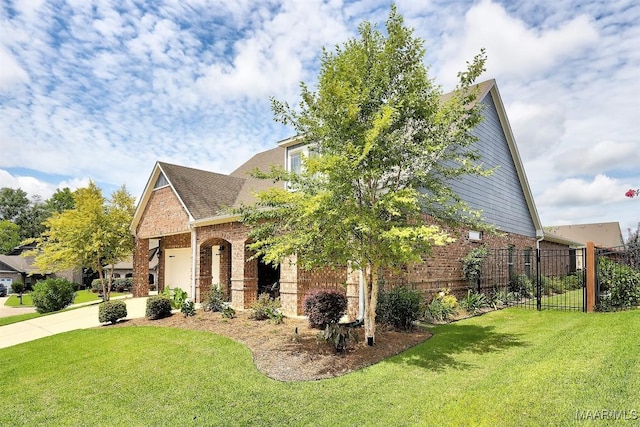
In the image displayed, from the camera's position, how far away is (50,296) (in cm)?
1927

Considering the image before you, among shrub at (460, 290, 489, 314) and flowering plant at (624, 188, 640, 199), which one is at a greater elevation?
flowering plant at (624, 188, 640, 199)

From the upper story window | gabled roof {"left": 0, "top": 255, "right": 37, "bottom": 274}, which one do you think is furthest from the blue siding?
gabled roof {"left": 0, "top": 255, "right": 37, "bottom": 274}

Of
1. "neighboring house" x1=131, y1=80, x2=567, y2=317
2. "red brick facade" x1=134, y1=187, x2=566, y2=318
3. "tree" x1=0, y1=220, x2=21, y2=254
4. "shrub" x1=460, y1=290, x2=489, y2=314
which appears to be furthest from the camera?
"tree" x1=0, y1=220, x2=21, y2=254

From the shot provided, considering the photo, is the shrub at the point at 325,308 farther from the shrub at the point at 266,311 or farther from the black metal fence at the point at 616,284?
the black metal fence at the point at 616,284

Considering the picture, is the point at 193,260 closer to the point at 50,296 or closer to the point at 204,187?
the point at 204,187

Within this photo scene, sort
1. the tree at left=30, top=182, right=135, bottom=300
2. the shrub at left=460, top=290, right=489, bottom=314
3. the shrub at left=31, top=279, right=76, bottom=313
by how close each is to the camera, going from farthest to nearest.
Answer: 1. the tree at left=30, top=182, right=135, bottom=300
2. the shrub at left=31, top=279, right=76, bottom=313
3. the shrub at left=460, top=290, right=489, bottom=314

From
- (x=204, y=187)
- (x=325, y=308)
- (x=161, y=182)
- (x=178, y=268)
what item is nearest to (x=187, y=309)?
(x=325, y=308)

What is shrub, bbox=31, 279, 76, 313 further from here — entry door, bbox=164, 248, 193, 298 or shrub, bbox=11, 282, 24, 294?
shrub, bbox=11, 282, 24, 294

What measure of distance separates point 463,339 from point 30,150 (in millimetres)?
15858

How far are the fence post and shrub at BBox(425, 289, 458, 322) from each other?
4.00 m

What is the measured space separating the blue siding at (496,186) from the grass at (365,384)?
6.46 metres

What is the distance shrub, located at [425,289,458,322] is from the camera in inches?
427

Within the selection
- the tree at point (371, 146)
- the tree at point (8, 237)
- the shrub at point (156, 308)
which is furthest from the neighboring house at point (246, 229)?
the tree at point (8, 237)

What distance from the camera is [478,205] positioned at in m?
15.0
